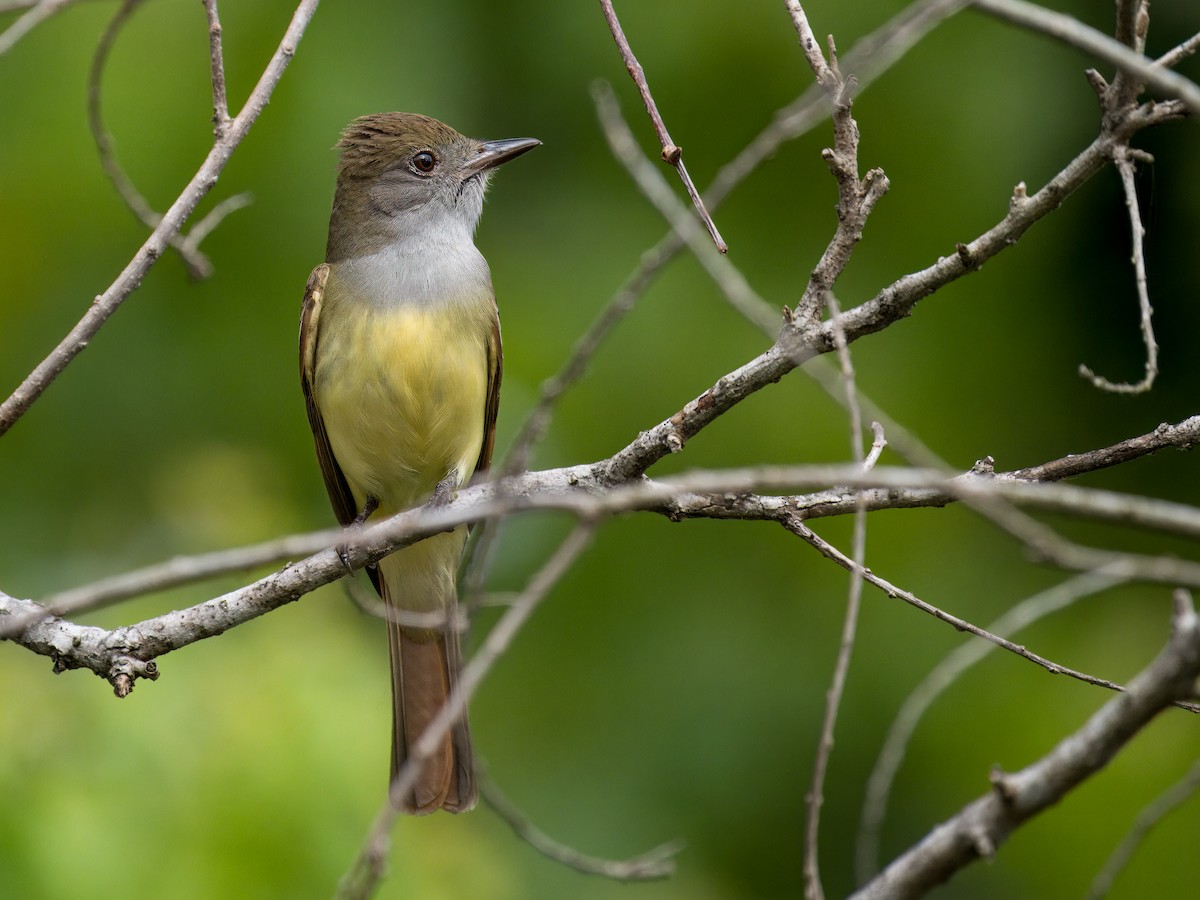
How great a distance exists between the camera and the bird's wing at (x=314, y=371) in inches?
176

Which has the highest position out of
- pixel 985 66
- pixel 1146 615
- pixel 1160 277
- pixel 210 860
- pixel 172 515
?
pixel 985 66

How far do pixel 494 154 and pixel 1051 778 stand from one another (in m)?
3.60

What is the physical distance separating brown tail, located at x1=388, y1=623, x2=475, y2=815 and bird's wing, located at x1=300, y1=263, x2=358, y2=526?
1.73 ft

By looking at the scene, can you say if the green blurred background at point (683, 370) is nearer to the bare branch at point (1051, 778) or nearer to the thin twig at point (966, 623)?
the thin twig at point (966, 623)

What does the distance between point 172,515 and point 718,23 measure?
2888mm

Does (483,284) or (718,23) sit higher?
(718,23)

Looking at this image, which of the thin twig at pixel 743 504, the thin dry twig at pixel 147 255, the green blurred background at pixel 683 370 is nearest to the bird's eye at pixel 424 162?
the green blurred background at pixel 683 370

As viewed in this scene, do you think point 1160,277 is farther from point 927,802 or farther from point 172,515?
point 172,515

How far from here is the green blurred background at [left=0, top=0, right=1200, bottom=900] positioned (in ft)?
17.7

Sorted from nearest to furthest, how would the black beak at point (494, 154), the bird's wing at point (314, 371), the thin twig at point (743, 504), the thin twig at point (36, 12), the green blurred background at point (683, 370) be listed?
the thin twig at point (743, 504) → the thin twig at point (36, 12) → the bird's wing at point (314, 371) → the black beak at point (494, 154) → the green blurred background at point (683, 370)

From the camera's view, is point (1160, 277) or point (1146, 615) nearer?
point (1146, 615)

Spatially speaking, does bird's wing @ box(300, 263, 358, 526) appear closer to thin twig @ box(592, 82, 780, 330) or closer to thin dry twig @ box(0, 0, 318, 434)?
thin dry twig @ box(0, 0, 318, 434)

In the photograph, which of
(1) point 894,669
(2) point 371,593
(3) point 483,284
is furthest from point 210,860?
(1) point 894,669

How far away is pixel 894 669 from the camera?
218 inches
